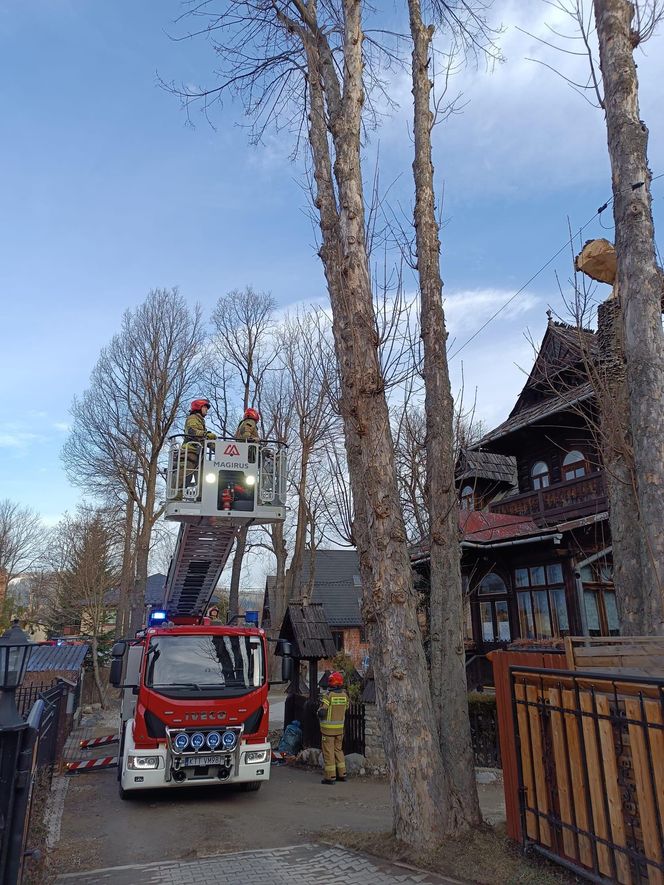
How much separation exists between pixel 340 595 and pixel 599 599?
1054 inches

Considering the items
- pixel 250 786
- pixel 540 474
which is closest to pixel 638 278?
pixel 250 786

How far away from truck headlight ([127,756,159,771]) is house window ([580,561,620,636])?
33.4 ft

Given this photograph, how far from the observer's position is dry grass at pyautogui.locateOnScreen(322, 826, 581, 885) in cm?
443

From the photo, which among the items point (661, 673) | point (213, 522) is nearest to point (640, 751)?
point (661, 673)

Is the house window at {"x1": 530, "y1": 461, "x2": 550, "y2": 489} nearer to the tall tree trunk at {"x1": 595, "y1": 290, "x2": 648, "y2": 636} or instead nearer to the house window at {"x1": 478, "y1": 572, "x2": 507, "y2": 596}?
the house window at {"x1": 478, "y1": 572, "x2": 507, "y2": 596}

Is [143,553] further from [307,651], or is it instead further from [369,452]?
[369,452]

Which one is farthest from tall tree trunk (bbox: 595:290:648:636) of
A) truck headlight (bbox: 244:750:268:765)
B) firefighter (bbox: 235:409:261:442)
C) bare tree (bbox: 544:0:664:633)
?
firefighter (bbox: 235:409:261:442)

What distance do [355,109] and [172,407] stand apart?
18000mm

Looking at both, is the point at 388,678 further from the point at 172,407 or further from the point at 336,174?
the point at 172,407

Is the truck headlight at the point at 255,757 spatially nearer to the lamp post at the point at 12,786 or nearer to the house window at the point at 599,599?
the lamp post at the point at 12,786

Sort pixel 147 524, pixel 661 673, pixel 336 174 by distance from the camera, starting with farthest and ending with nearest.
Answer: pixel 147 524 < pixel 336 174 < pixel 661 673

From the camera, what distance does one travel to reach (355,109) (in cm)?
729

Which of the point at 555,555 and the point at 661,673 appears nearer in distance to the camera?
the point at 661,673

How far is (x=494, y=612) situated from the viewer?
16984mm
